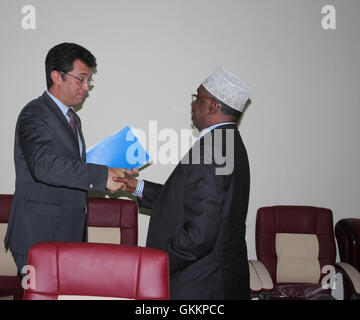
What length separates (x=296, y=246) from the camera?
2.85 metres

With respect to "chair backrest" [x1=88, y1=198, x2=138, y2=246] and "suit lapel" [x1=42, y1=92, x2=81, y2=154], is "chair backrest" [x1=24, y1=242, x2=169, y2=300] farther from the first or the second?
"chair backrest" [x1=88, y1=198, x2=138, y2=246]

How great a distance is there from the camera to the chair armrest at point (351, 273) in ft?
7.96

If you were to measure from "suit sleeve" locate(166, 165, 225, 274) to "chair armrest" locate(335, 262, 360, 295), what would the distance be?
1531 mm

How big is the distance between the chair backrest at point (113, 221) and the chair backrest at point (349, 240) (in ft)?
5.61

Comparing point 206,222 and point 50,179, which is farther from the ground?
point 50,179

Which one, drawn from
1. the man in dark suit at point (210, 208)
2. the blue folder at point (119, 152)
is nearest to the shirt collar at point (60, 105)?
the blue folder at point (119, 152)

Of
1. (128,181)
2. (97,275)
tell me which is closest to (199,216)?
(97,275)

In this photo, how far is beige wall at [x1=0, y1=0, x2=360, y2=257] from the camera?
9.70ft

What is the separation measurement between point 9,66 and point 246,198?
7.85 feet

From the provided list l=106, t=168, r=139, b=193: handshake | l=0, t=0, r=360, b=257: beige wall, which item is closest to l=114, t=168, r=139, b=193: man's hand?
l=106, t=168, r=139, b=193: handshake

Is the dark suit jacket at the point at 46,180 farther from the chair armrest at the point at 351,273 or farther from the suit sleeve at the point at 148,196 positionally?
the chair armrest at the point at 351,273

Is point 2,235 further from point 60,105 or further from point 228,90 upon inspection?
point 228,90

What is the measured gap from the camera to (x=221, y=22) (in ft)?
9.91

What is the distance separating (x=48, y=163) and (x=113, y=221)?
1081mm
